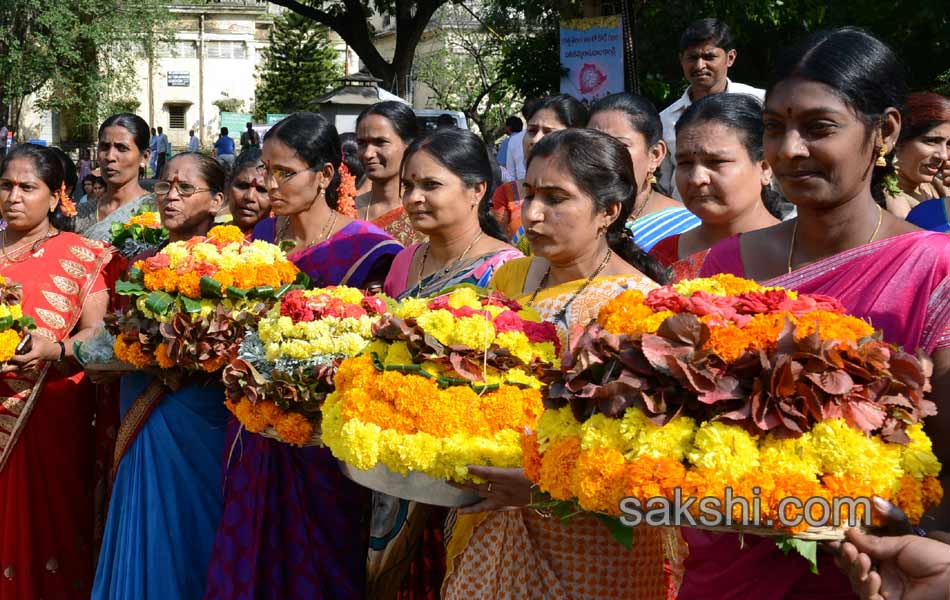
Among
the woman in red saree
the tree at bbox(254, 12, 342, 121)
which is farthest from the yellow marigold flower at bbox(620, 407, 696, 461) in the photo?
the tree at bbox(254, 12, 342, 121)

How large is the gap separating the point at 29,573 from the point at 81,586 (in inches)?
10.6

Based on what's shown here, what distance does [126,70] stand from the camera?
2717 centimetres

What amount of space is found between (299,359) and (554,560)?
1050 millimetres

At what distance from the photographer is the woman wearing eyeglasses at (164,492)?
4484 mm

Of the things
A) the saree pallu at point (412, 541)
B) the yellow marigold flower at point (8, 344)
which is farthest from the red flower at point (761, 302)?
the yellow marigold flower at point (8, 344)

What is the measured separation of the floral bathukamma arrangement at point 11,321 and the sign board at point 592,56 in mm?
7615

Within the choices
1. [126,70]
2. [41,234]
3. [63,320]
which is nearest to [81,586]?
[63,320]

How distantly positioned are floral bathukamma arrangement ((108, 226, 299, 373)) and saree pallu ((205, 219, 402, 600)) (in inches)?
16.9

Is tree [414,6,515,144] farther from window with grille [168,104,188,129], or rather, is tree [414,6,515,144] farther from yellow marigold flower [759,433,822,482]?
yellow marigold flower [759,433,822,482]

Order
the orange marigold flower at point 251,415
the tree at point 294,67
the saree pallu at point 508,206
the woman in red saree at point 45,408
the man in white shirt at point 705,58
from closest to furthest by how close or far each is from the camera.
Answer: the orange marigold flower at point 251,415
the woman in red saree at point 45,408
the saree pallu at point 508,206
the man in white shirt at point 705,58
the tree at point 294,67

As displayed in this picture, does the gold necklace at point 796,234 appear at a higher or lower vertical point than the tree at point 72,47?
lower

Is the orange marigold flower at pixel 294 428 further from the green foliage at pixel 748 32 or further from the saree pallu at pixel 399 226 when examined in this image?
the green foliage at pixel 748 32

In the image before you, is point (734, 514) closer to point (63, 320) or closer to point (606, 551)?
point (606, 551)

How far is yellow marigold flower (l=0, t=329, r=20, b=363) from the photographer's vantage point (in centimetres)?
461
